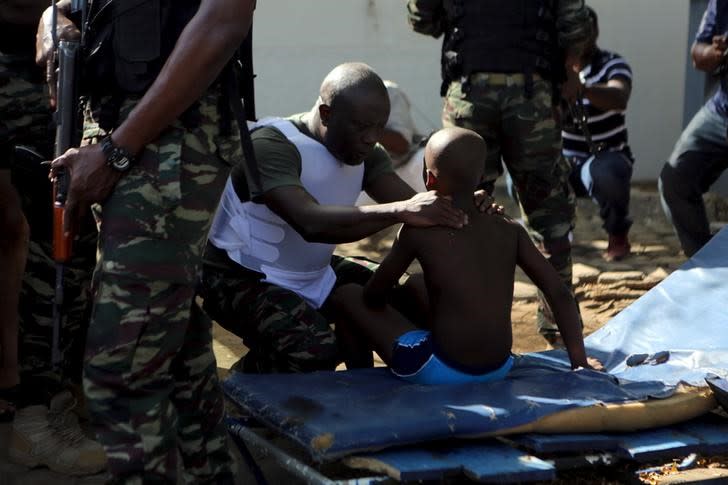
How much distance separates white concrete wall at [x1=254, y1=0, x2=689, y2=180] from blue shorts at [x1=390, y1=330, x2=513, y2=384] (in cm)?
462

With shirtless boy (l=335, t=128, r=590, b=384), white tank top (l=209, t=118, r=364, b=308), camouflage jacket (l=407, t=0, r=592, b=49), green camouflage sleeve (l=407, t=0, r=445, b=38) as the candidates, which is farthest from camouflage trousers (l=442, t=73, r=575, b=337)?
shirtless boy (l=335, t=128, r=590, b=384)

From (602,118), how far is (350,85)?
10.6ft

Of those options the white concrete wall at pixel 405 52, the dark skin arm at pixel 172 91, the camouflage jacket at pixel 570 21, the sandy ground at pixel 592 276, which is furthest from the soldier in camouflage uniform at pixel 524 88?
the white concrete wall at pixel 405 52

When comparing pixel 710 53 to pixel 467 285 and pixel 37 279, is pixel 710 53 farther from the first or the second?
pixel 37 279

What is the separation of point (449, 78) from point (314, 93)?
3210 mm

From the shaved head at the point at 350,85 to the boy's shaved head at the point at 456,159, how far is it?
0.31 m

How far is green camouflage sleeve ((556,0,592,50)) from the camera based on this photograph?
4.58 meters

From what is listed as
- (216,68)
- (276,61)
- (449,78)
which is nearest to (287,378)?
(216,68)

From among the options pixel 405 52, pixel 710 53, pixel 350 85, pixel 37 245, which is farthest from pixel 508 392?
pixel 405 52

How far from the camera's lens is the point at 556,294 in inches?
136

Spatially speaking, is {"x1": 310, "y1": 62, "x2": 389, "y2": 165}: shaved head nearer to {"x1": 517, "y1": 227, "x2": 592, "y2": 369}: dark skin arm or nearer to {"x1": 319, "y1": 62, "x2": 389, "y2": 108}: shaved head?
{"x1": 319, "y1": 62, "x2": 389, "y2": 108}: shaved head

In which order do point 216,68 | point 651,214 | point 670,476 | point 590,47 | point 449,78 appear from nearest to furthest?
point 216,68
point 670,476
point 449,78
point 590,47
point 651,214

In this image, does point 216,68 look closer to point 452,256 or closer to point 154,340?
point 154,340

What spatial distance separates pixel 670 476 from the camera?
3328 mm
